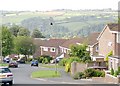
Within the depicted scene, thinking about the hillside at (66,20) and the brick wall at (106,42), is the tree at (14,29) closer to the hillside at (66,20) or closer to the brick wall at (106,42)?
the hillside at (66,20)

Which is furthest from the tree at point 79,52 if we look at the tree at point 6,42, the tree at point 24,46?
the tree at point 24,46

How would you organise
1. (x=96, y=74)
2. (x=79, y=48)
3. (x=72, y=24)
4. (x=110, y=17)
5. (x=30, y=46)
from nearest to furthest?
(x=96, y=74)
(x=79, y=48)
(x=30, y=46)
(x=110, y=17)
(x=72, y=24)

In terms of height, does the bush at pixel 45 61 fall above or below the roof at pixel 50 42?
below

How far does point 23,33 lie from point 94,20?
2582 cm

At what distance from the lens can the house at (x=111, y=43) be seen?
44.7m

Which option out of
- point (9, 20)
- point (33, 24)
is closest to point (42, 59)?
point (9, 20)

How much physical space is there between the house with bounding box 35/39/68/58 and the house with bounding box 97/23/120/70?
3451 centimetres

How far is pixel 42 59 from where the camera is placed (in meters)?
81.4

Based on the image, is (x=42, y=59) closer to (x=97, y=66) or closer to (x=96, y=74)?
(x=97, y=66)

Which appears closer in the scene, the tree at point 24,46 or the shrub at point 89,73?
the shrub at point 89,73

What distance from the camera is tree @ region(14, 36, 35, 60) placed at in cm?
8969

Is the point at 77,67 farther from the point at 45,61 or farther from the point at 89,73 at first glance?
the point at 45,61

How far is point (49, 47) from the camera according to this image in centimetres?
9725

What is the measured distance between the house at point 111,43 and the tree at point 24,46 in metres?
30.1
